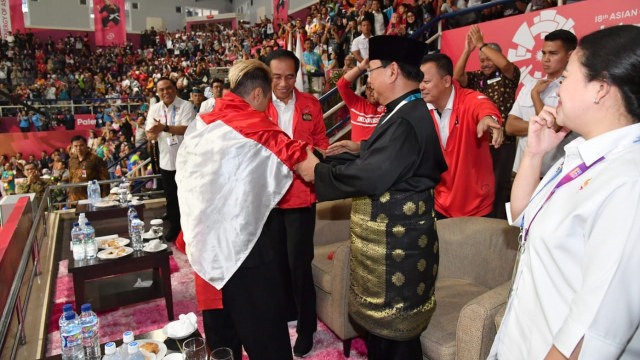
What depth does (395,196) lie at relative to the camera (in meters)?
1.51

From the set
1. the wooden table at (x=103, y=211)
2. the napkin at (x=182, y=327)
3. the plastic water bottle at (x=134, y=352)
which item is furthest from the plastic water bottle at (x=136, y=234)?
the plastic water bottle at (x=134, y=352)

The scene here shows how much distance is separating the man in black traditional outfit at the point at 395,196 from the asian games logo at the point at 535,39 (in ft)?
10.4

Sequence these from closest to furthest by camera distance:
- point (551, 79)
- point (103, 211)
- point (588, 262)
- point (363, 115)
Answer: point (588, 262), point (551, 79), point (363, 115), point (103, 211)

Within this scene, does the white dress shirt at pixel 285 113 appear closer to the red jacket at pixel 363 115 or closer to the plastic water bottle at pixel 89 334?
the red jacket at pixel 363 115

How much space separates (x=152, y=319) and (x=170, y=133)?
6.70 feet

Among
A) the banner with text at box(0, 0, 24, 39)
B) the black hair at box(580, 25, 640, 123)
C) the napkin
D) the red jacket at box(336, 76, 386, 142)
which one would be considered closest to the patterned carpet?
the napkin

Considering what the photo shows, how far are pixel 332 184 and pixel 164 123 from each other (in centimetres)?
356

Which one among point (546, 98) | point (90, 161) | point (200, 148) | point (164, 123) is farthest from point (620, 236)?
point (90, 161)

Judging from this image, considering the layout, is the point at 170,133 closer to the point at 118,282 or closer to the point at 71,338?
the point at 118,282

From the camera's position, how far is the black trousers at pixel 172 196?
4527mm

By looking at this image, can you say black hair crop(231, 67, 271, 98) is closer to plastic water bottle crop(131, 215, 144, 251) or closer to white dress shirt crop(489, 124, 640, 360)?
white dress shirt crop(489, 124, 640, 360)

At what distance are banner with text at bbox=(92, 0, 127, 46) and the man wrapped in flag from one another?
12.0m

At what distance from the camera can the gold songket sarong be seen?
1.53 metres

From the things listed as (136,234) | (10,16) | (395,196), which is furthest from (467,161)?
(10,16)
